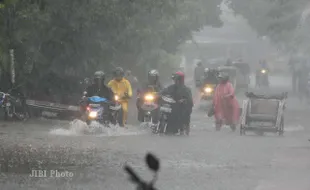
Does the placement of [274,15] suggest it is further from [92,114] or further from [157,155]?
[157,155]

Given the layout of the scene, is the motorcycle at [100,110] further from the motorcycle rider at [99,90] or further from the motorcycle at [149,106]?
the motorcycle at [149,106]

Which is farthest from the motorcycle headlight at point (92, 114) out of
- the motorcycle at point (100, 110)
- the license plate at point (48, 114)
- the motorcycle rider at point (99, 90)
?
the license plate at point (48, 114)

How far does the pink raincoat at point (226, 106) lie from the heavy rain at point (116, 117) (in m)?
0.03

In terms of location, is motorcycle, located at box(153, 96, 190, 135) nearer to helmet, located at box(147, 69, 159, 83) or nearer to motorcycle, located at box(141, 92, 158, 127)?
motorcycle, located at box(141, 92, 158, 127)

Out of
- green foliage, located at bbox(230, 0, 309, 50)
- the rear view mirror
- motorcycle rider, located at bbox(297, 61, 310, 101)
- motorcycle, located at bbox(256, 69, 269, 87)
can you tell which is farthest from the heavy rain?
motorcycle, located at bbox(256, 69, 269, 87)

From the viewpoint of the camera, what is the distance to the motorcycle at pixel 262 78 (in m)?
49.0

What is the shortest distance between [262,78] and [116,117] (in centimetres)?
3026

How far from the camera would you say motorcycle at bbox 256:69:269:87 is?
49000mm

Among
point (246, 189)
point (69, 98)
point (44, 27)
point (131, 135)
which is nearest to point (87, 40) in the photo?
point (44, 27)

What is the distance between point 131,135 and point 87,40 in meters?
8.56

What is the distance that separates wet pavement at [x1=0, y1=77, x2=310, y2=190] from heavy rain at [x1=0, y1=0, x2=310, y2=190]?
0.02 metres

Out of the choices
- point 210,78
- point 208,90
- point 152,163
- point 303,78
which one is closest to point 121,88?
point 208,90

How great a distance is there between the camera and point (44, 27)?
24.5 metres

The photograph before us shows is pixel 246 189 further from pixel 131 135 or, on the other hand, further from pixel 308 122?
pixel 308 122
